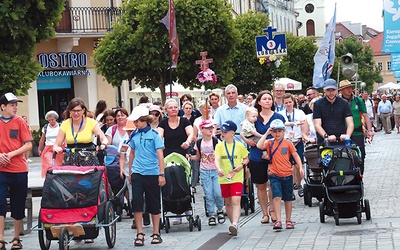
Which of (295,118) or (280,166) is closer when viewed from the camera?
(280,166)

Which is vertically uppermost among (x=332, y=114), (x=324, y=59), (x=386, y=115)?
(x=324, y=59)

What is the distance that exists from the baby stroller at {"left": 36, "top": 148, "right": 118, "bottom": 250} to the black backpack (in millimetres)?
1733

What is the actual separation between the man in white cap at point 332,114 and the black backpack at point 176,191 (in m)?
2.00

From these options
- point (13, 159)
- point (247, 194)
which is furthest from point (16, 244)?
point (247, 194)

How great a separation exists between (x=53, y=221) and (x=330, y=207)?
3567 millimetres

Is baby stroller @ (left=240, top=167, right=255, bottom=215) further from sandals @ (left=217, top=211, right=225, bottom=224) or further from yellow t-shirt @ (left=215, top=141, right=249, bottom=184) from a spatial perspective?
yellow t-shirt @ (left=215, top=141, right=249, bottom=184)

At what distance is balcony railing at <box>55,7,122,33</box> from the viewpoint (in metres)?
35.0

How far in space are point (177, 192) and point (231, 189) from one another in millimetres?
841

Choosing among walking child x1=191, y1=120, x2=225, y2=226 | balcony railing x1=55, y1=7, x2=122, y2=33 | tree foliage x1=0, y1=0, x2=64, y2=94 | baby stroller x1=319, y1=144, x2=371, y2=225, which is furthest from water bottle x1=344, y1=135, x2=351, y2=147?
balcony railing x1=55, y1=7, x2=122, y2=33

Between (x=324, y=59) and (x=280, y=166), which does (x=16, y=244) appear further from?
(x=324, y=59)

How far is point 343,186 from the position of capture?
40.3ft

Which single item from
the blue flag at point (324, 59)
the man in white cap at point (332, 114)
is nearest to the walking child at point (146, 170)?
the man in white cap at point (332, 114)

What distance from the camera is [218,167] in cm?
1252

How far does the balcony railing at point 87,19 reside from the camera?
3503 centimetres
